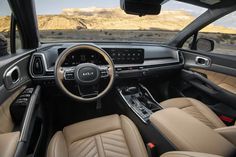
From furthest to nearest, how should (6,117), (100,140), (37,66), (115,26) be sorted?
(115,26)
(37,66)
(100,140)
(6,117)

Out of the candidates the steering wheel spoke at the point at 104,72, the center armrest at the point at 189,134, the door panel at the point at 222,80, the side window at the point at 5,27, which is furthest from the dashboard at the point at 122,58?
the center armrest at the point at 189,134

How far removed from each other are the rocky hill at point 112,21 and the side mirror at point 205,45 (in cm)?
13

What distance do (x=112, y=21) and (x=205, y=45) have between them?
46.4 inches

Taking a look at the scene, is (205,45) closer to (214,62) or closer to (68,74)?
(214,62)

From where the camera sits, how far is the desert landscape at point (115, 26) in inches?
108

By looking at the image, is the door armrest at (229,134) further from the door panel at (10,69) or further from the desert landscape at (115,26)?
the desert landscape at (115,26)

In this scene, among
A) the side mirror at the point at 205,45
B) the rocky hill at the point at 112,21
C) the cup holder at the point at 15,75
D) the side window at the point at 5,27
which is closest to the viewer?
the cup holder at the point at 15,75

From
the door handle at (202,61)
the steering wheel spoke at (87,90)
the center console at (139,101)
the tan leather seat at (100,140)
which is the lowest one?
the tan leather seat at (100,140)

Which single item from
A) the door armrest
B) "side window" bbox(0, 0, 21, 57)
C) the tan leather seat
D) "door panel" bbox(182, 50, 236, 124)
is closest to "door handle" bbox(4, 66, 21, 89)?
"side window" bbox(0, 0, 21, 57)

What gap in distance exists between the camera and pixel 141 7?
87.7 inches

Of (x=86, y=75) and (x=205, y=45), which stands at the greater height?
(x=205, y=45)

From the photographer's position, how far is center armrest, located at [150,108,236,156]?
4.42 ft

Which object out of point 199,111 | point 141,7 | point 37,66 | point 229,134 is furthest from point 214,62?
point 37,66

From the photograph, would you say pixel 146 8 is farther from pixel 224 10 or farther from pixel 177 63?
pixel 177 63
